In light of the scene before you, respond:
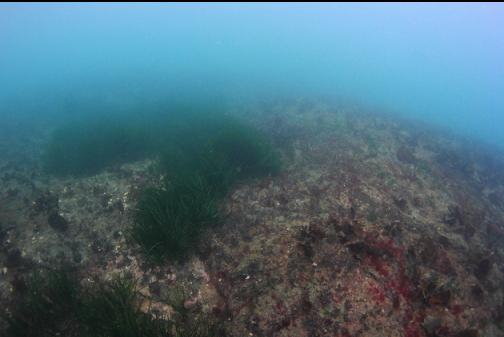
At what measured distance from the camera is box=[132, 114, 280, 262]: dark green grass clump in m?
7.02

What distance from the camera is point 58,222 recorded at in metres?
8.45

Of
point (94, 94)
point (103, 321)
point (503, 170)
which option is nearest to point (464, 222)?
point (103, 321)

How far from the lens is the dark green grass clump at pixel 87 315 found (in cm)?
508

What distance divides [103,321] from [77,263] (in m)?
2.70

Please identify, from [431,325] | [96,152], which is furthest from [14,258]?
[431,325]

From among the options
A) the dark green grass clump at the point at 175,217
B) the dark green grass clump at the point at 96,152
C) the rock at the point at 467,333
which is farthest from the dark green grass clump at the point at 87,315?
the dark green grass clump at the point at 96,152

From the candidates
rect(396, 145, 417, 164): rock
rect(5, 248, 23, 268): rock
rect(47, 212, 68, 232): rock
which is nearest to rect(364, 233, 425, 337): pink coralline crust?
rect(47, 212, 68, 232): rock

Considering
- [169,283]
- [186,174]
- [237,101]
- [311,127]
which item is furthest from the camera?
[237,101]

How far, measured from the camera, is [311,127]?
60.6 feet

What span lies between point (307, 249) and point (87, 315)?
15.2 feet

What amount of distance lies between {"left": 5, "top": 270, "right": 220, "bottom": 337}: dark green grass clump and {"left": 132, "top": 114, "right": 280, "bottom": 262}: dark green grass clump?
1.13 meters

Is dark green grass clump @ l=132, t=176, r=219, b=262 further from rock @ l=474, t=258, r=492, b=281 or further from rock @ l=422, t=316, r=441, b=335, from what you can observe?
rock @ l=474, t=258, r=492, b=281

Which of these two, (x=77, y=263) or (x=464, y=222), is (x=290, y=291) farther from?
(x=464, y=222)

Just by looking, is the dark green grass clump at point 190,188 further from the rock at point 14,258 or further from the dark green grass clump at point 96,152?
the rock at point 14,258
